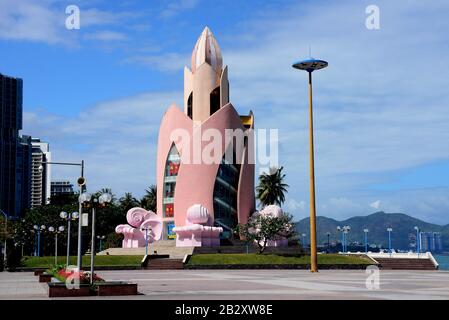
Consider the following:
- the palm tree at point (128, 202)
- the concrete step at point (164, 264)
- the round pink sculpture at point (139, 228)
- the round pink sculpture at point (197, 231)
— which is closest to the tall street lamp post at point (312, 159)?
the concrete step at point (164, 264)

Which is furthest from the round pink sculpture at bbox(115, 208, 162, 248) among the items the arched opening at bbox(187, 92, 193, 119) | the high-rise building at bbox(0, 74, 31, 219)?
the high-rise building at bbox(0, 74, 31, 219)

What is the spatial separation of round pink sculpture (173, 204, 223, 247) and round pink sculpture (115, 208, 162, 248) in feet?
20.9

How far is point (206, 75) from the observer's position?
249 ft

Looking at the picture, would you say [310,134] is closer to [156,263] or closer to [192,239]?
[156,263]

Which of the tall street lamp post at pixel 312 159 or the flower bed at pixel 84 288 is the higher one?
the tall street lamp post at pixel 312 159

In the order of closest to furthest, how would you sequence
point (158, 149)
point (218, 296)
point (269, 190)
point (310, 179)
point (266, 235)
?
point (218, 296), point (310, 179), point (266, 235), point (158, 149), point (269, 190)

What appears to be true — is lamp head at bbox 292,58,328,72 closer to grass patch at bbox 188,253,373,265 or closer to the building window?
grass patch at bbox 188,253,373,265

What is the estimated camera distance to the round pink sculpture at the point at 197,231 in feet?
214

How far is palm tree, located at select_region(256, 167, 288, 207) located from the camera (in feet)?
278

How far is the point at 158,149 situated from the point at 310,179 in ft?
125

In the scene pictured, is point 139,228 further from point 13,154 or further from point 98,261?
point 13,154

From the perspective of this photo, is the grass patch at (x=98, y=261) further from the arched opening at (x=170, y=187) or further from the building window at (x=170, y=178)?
the building window at (x=170, y=178)

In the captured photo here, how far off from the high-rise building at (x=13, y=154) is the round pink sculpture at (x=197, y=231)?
79.6 m
